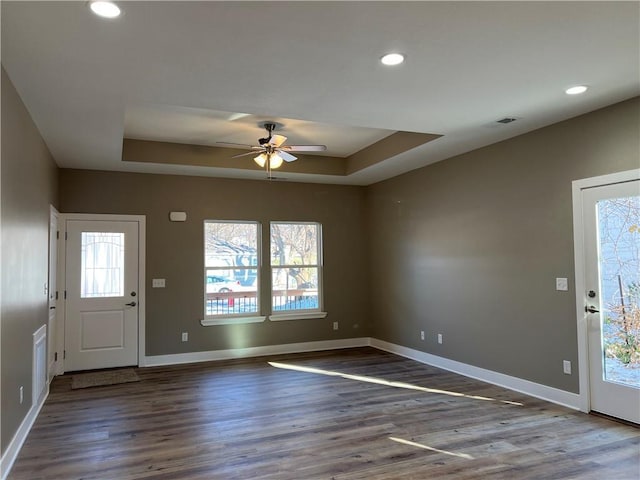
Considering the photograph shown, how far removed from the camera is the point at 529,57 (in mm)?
2879

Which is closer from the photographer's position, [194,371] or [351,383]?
[351,383]

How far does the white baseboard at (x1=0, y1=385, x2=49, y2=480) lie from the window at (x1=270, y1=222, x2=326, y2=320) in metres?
3.45

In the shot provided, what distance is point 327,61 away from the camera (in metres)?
2.90

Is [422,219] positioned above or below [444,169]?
below

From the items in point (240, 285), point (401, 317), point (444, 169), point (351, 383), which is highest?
point (444, 169)

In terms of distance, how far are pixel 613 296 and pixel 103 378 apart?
18.0ft

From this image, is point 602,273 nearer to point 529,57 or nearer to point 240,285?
point 529,57

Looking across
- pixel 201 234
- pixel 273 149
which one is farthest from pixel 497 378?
pixel 201 234

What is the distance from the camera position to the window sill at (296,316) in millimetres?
6852

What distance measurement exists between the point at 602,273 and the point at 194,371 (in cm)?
467

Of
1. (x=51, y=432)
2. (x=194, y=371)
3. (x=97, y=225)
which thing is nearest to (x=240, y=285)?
(x=194, y=371)

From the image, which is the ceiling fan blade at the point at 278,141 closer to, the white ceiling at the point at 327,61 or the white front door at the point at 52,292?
the white ceiling at the point at 327,61

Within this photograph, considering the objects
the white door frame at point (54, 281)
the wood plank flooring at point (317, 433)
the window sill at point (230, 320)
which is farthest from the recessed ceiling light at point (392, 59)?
the window sill at point (230, 320)

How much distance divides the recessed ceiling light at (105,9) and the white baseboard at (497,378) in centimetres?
461
